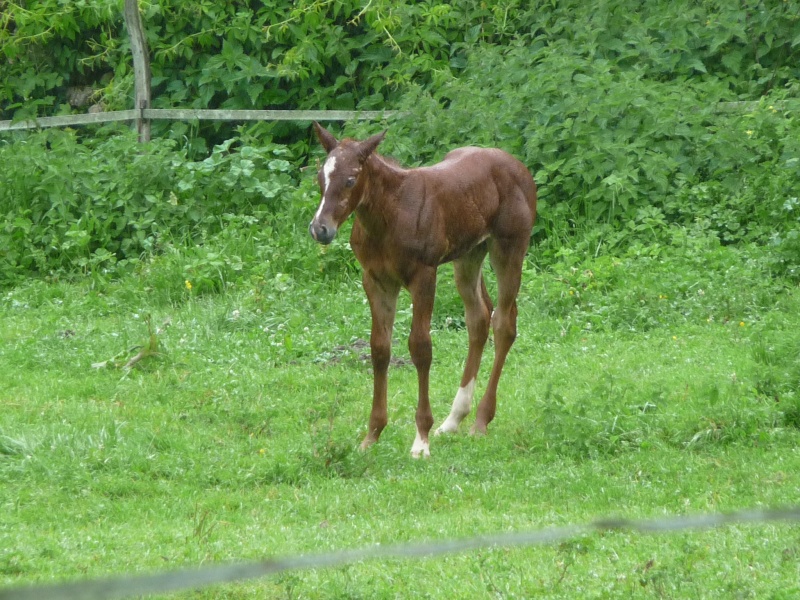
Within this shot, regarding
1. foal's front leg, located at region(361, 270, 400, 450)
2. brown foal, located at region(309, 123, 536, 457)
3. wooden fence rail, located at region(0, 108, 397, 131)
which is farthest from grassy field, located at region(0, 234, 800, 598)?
wooden fence rail, located at region(0, 108, 397, 131)

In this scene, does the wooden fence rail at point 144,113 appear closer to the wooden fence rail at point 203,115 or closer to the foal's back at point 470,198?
the wooden fence rail at point 203,115

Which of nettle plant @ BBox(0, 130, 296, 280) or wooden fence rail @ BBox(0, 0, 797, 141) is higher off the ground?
wooden fence rail @ BBox(0, 0, 797, 141)

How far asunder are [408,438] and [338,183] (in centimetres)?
184

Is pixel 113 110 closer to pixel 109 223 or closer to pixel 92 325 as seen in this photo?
pixel 109 223

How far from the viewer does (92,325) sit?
1048 cm

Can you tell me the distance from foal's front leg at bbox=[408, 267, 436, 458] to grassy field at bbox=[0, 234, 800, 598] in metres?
0.20

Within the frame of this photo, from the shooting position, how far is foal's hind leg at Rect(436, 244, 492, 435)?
7.79m

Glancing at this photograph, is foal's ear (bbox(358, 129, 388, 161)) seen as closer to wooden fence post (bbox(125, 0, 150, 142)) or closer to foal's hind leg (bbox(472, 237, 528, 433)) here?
foal's hind leg (bbox(472, 237, 528, 433))

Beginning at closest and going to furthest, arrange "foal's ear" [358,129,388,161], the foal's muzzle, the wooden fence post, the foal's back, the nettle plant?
the foal's muzzle → "foal's ear" [358,129,388,161] → the foal's back → the nettle plant → the wooden fence post

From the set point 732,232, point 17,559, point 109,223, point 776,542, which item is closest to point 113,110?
point 109,223

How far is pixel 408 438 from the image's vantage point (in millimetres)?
7543

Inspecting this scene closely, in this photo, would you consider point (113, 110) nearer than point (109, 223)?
No

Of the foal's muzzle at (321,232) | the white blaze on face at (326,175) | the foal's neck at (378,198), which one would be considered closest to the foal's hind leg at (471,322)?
the foal's neck at (378,198)

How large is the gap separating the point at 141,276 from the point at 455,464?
5.88 metres
